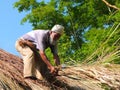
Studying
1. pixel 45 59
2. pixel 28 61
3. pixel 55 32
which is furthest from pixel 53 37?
pixel 28 61

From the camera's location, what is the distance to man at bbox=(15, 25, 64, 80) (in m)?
6.68

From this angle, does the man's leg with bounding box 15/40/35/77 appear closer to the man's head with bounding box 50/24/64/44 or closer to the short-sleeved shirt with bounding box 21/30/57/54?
the short-sleeved shirt with bounding box 21/30/57/54

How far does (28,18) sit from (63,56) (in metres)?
3.31

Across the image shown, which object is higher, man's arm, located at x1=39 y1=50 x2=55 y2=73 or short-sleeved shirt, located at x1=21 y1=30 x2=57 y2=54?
short-sleeved shirt, located at x1=21 y1=30 x2=57 y2=54

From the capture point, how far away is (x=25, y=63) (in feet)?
22.9

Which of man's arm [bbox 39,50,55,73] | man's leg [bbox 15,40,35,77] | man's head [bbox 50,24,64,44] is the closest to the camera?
man's arm [bbox 39,50,55,73]

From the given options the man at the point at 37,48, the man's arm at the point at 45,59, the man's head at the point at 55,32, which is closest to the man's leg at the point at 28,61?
the man at the point at 37,48

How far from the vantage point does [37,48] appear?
6.83m

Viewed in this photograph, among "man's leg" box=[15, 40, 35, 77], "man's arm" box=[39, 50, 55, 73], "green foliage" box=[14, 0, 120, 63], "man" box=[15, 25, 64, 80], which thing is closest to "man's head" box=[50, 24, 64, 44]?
"man" box=[15, 25, 64, 80]

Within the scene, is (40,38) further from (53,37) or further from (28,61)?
(28,61)

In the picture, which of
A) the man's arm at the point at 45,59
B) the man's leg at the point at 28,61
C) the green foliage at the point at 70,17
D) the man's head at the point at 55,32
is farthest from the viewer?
the green foliage at the point at 70,17

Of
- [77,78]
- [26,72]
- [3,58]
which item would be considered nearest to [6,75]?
[26,72]

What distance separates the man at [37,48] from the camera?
6.68 m

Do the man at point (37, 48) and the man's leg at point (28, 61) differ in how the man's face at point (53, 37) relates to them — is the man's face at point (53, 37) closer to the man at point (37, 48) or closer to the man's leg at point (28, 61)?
the man at point (37, 48)
